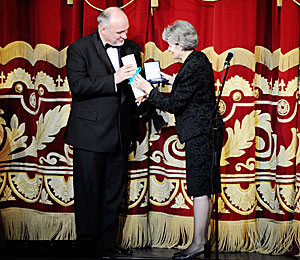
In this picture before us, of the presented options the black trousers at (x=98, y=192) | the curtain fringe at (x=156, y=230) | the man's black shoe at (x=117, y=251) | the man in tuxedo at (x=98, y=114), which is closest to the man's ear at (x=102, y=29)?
the man in tuxedo at (x=98, y=114)

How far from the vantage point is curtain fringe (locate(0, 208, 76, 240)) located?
348cm

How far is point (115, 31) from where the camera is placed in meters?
3.02

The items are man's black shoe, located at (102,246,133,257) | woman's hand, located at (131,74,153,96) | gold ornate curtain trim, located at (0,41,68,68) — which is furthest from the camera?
gold ornate curtain trim, located at (0,41,68,68)

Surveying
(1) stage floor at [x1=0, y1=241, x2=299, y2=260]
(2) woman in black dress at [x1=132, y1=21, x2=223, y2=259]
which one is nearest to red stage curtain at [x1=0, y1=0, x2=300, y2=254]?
(2) woman in black dress at [x1=132, y1=21, x2=223, y2=259]

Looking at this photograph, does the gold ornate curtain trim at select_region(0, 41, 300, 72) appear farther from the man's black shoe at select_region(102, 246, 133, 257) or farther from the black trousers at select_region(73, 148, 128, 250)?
the man's black shoe at select_region(102, 246, 133, 257)

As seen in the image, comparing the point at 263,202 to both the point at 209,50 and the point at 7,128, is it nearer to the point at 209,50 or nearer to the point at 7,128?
the point at 209,50

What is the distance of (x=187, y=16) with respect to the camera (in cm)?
336

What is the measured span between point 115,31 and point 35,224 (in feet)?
A: 4.93

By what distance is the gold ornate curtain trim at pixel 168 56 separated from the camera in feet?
10.9

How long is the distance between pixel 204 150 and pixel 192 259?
695mm

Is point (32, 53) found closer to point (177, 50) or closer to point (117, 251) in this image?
point (177, 50)

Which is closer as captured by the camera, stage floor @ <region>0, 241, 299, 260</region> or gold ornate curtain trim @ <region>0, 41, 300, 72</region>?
stage floor @ <region>0, 241, 299, 260</region>

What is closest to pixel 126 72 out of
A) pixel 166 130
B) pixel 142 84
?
pixel 142 84

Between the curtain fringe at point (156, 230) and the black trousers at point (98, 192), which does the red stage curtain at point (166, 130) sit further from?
the black trousers at point (98, 192)
